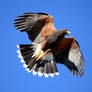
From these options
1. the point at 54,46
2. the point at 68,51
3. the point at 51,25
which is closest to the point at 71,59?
the point at 68,51

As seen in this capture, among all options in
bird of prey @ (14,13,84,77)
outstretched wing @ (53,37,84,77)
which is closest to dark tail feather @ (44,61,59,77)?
bird of prey @ (14,13,84,77)

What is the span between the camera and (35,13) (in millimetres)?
7219

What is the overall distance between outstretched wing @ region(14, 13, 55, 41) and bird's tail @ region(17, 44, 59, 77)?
359mm

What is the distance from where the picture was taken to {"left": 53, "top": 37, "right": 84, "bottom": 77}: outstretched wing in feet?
23.4

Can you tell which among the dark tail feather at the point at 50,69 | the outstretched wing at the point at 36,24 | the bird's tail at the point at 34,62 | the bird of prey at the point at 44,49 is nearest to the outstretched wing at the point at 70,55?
the bird of prey at the point at 44,49

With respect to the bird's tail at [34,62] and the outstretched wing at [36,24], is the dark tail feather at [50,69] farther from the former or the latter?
the outstretched wing at [36,24]

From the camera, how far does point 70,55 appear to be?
732 cm

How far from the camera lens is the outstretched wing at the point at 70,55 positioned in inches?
281

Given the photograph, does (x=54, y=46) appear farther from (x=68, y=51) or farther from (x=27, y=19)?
(x=27, y=19)

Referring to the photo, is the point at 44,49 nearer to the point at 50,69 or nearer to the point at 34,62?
the point at 34,62

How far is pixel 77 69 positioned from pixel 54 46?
3.33 feet

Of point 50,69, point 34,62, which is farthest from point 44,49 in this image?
point 50,69

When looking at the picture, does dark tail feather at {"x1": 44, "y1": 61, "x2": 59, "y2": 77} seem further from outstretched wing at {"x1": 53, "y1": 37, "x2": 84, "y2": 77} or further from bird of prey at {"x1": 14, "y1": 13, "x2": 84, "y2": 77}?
outstretched wing at {"x1": 53, "y1": 37, "x2": 84, "y2": 77}

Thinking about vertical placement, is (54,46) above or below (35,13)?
below
